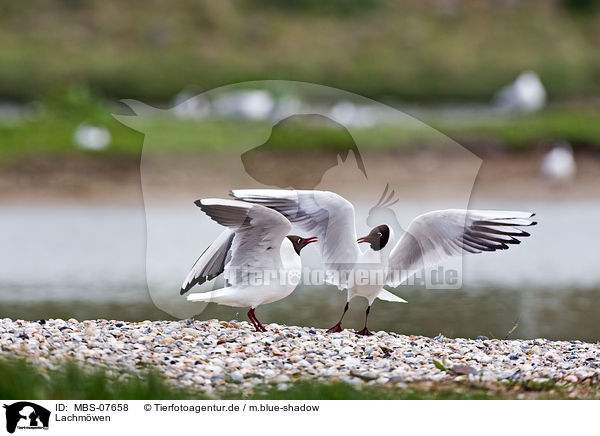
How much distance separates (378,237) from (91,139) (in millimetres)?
11302

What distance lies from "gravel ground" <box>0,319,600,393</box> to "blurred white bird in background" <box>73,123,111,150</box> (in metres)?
9.96

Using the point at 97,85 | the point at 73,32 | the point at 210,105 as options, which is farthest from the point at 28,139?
the point at 73,32

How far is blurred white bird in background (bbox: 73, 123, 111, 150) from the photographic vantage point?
1686 centimetres

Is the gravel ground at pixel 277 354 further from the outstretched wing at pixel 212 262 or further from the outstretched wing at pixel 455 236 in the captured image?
the outstretched wing at pixel 455 236

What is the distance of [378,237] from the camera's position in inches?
249

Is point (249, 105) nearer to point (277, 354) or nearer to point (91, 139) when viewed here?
Result: point (91, 139)

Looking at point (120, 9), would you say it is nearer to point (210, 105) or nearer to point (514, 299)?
point (210, 105)

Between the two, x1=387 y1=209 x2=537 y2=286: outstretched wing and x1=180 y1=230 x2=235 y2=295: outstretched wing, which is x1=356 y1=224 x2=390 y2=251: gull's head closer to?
x1=387 y1=209 x2=537 y2=286: outstretched wing

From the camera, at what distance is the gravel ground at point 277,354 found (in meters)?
5.78

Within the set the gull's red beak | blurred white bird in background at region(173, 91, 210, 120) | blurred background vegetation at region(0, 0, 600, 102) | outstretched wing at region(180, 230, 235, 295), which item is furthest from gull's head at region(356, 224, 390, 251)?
blurred background vegetation at region(0, 0, 600, 102)

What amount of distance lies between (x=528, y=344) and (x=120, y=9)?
61.8ft

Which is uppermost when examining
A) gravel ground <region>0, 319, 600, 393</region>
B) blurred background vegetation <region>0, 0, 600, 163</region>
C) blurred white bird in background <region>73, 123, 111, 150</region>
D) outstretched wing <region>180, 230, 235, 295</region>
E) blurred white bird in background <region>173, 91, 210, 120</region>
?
blurred background vegetation <region>0, 0, 600, 163</region>
